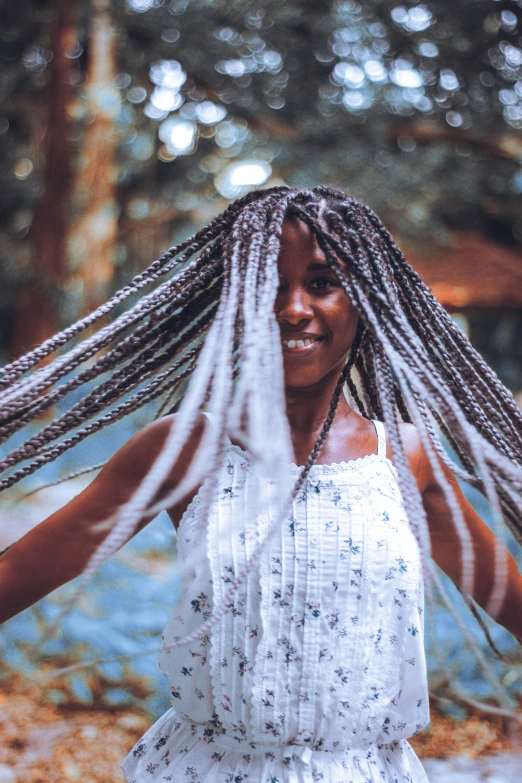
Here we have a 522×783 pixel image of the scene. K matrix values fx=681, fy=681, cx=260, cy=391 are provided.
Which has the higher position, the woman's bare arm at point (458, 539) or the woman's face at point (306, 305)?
the woman's face at point (306, 305)

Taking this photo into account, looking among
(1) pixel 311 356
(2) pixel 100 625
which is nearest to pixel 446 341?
(1) pixel 311 356

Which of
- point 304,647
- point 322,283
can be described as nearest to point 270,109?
point 322,283

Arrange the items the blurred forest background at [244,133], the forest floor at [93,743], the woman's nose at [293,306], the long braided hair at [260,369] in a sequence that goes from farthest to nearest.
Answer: the blurred forest background at [244,133]
the forest floor at [93,743]
the woman's nose at [293,306]
the long braided hair at [260,369]

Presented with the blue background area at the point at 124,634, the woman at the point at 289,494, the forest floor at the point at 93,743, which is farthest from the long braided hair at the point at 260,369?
the forest floor at the point at 93,743

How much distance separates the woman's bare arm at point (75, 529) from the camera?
2.85 ft

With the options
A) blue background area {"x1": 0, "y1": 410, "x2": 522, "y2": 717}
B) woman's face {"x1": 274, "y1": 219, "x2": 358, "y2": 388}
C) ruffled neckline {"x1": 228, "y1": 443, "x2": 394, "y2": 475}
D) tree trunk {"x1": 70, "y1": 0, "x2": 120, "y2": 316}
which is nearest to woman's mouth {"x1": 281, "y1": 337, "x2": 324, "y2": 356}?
woman's face {"x1": 274, "y1": 219, "x2": 358, "y2": 388}

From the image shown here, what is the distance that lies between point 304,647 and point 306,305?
39 centimetres

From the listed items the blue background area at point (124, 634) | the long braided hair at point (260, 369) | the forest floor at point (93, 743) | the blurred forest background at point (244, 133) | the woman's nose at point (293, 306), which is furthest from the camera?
the blurred forest background at point (244, 133)

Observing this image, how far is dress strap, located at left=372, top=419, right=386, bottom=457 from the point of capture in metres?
0.89

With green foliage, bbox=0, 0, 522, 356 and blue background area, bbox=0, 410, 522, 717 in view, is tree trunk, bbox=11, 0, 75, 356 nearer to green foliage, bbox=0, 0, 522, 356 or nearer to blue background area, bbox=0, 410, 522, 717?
green foliage, bbox=0, 0, 522, 356

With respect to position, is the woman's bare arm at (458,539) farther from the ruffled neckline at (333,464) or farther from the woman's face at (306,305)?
the woman's face at (306,305)

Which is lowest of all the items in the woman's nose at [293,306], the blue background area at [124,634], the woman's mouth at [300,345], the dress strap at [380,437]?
the blue background area at [124,634]

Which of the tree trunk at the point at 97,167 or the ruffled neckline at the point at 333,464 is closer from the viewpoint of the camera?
the ruffled neckline at the point at 333,464

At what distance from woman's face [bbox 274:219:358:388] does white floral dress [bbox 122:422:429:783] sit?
0.47ft
